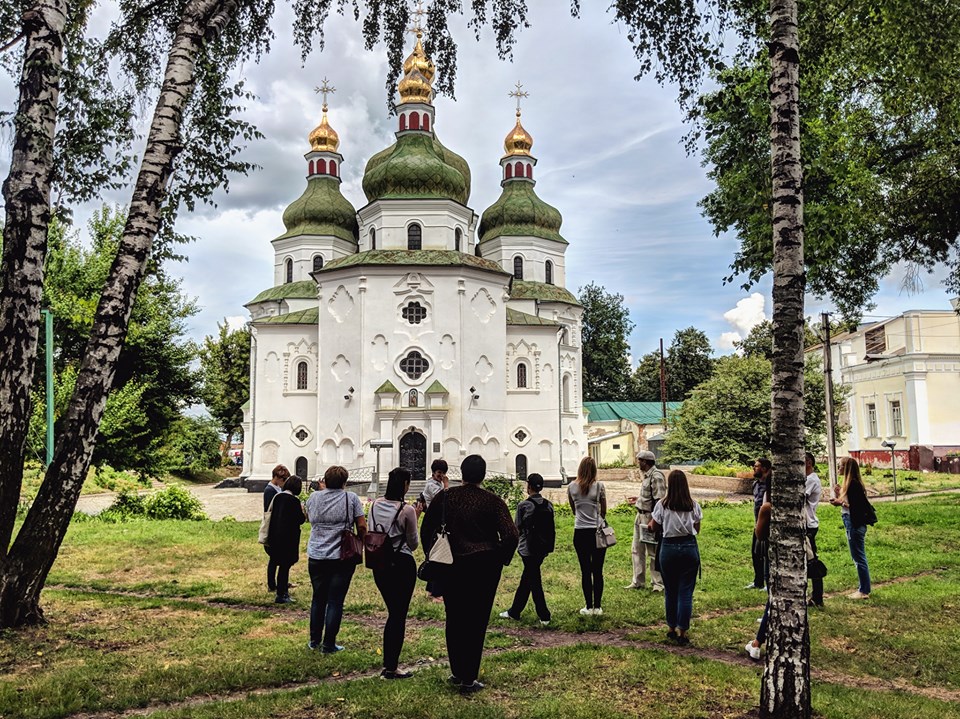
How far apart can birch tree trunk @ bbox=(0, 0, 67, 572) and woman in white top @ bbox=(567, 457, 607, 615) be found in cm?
571

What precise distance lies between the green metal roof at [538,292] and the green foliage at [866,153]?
25990 millimetres

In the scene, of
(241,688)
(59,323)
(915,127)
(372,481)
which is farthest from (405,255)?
(241,688)

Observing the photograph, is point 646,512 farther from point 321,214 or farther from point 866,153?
point 321,214

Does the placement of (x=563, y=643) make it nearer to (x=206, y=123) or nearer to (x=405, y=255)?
(x=206, y=123)

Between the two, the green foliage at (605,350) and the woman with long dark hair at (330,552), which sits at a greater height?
the green foliage at (605,350)

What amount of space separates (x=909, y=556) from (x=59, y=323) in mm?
25702

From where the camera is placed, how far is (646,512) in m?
9.18

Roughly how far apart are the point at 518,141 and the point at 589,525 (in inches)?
1564

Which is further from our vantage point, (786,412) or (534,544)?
(534,544)

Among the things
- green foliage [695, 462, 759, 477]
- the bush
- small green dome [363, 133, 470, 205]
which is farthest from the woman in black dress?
small green dome [363, 133, 470, 205]

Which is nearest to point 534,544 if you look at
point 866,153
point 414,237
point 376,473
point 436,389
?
point 866,153

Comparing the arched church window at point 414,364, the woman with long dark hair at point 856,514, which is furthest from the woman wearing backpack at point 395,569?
the arched church window at point 414,364

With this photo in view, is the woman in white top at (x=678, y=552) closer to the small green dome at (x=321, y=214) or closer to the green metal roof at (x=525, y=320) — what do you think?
the green metal roof at (x=525, y=320)

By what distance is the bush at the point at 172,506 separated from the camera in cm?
1967
